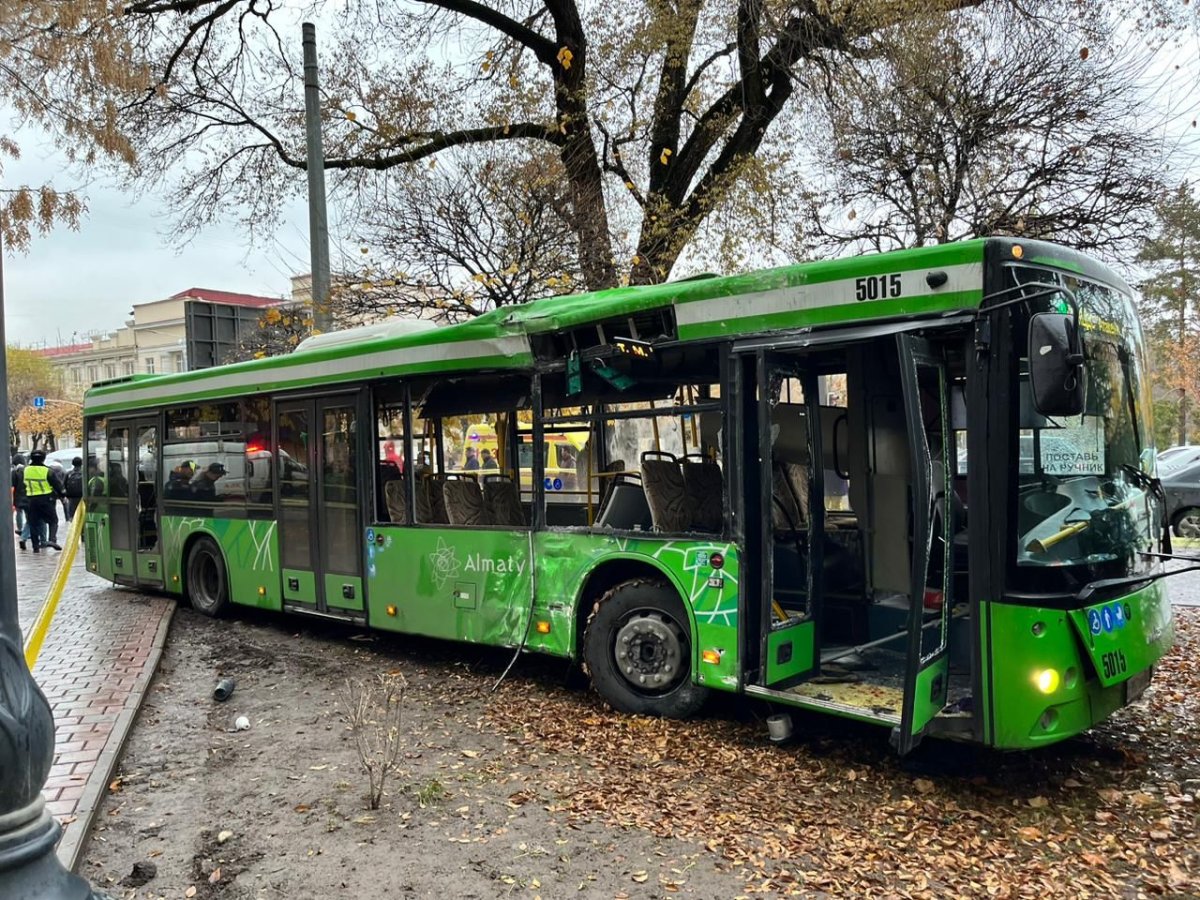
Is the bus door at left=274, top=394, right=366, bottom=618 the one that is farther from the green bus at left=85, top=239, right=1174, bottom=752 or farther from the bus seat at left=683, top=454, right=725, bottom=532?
the bus seat at left=683, top=454, right=725, bottom=532

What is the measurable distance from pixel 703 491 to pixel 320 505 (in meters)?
4.18

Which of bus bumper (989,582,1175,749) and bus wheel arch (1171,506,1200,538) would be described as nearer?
bus bumper (989,582,1175,749)

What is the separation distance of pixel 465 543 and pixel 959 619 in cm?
373

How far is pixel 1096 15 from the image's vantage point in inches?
432

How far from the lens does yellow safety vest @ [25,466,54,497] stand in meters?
17.0

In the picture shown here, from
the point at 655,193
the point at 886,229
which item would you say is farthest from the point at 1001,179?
the point at 655,193

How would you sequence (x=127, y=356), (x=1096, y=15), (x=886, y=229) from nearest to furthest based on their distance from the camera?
(x=1096, y=15) < (x=886, y=229) < (x=127, y=356)

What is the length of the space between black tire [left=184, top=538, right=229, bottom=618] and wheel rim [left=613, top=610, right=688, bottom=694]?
234 inches

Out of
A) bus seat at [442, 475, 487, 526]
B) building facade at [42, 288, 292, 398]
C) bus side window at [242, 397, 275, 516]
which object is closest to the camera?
bus seat at [442, 475, 487, 526]

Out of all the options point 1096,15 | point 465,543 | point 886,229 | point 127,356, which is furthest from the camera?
point 127,356

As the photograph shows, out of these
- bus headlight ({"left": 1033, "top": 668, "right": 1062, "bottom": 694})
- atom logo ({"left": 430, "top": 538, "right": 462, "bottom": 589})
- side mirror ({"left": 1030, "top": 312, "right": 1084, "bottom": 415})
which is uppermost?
side mirror ({"left": 1030, "top": 312, "right": 1084, "bottom": 415})

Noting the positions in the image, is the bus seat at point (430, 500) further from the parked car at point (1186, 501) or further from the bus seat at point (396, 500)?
the parked car at point (1186, 501)

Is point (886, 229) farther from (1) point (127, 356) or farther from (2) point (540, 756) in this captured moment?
(1) point (127, 356)

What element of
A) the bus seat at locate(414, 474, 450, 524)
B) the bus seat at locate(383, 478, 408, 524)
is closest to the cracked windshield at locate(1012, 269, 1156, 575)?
the bus seat at locate(414, 474, 450, 524)
